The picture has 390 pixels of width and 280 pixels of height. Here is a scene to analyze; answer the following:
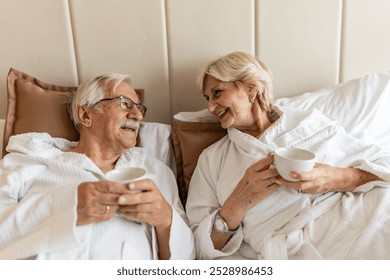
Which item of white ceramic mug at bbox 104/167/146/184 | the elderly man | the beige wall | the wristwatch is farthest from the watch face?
the beige wall

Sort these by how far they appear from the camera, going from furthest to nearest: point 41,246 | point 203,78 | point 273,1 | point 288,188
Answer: point 273,1, point 203,78, point 288,188, point 41,246

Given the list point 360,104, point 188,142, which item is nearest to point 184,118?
point 188,142

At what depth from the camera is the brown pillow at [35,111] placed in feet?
5.05

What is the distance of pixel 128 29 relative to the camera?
1680mm

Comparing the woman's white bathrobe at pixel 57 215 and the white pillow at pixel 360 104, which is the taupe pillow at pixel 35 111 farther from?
the white pillow at pixel 360 104

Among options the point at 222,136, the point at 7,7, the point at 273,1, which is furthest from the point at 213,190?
the point at 7,7

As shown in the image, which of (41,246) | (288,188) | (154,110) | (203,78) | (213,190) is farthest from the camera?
(154,110)

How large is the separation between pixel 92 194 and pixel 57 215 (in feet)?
0.42

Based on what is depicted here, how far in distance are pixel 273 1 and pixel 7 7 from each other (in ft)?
3.91

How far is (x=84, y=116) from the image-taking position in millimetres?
1486

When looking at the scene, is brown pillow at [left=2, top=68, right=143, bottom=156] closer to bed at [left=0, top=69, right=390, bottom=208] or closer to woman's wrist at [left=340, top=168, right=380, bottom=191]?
bed at [left=0, top=69, right=390, bottom=208]

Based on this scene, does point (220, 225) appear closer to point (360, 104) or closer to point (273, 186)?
point (273, 186)

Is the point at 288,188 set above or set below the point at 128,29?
below

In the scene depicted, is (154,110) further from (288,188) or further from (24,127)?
(288,188)
